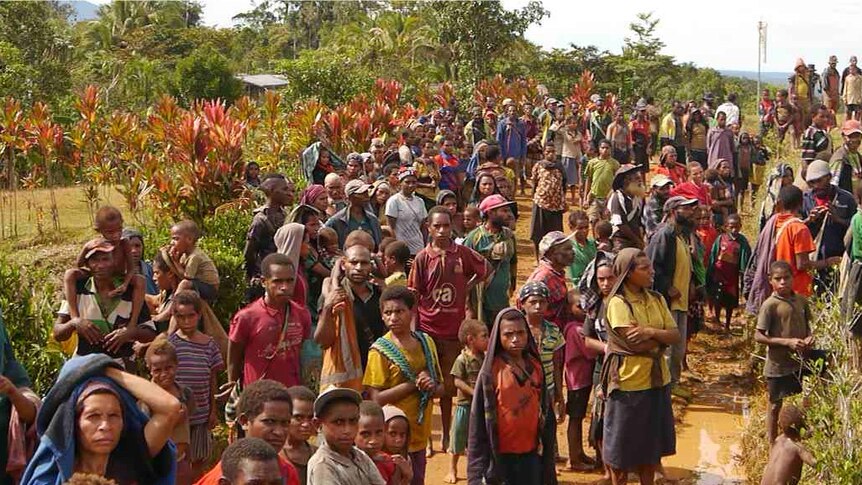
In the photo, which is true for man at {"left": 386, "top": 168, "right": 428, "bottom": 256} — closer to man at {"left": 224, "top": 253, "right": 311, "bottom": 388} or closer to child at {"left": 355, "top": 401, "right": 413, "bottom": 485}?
man at {"left": 224, "top": 253, "right": 311, "bottom": 388}

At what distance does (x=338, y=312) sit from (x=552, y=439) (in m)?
1.44

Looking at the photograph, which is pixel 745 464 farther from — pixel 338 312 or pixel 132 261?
pixel 132 261

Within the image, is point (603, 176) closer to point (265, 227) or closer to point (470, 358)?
point (265, 227)

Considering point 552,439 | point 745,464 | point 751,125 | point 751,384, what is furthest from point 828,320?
point 751,125

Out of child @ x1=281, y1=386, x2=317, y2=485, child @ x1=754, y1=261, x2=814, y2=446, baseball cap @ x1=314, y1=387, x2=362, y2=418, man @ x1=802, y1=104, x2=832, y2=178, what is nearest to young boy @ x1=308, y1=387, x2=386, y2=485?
baseball cap @ x1=314, y1=387, x2=362, y2=418

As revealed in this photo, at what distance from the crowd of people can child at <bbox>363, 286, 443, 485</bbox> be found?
0.04 ft

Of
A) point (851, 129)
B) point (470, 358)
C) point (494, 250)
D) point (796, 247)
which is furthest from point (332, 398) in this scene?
point (851, 129)

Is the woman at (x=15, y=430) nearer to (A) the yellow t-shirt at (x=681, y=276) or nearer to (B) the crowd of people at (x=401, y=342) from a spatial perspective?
(B) the crowd of people at (x=401, y=342)

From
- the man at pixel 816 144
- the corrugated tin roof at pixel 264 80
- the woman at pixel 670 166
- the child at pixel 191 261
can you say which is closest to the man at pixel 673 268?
the child at pixel 191 261

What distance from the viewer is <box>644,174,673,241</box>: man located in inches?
→ 398

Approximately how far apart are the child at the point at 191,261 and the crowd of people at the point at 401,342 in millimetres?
15

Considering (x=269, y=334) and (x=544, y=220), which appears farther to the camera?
(x=544, y=220)

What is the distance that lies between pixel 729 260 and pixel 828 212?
163 centimetres

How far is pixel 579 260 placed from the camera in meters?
8.75
